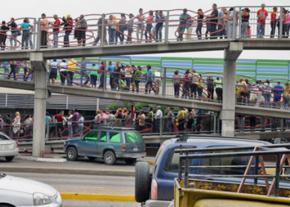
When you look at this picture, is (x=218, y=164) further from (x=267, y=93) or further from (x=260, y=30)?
(x=267, y=93)

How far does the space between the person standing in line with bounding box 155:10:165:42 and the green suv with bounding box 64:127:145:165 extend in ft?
13.5

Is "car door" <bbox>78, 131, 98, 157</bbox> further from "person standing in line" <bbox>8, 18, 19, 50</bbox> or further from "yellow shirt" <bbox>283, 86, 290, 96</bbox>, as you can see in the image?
"yellow shirt" <bbox>283, 86, 290, 96</bbox>

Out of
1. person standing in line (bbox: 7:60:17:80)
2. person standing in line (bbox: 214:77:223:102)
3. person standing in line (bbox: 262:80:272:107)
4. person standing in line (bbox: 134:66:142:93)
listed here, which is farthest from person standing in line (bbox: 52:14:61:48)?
person standing in line (bbox: 262:80:272:107)

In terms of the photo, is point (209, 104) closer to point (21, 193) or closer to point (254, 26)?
point (254, 26)

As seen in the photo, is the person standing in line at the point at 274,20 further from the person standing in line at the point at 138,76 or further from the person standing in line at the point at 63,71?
the person standing in line at the point at 63,71

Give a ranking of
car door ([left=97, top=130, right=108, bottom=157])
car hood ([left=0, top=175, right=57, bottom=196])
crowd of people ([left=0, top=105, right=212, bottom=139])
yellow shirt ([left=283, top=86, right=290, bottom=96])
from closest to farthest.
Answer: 1. car hood ([left=0, top=175, right=57, bottom=196])
2. car door ([left=97, top=130, right=108, bottom=157])
3. yellow shirt ([left=283, top=86, right=290, bottom=96])
4. crowd of people ([left=0, top=105, right=212, bottom=139])

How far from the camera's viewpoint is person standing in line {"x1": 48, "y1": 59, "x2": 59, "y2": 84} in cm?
2850

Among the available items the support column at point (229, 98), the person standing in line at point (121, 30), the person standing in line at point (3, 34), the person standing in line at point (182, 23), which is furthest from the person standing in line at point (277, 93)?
the person standing in line at point (3, 34)

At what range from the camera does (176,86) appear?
92.3 feet

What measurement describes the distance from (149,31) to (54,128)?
24.5 feet

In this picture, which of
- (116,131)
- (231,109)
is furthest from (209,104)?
(116,131)

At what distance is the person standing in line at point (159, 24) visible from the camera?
26.1 m

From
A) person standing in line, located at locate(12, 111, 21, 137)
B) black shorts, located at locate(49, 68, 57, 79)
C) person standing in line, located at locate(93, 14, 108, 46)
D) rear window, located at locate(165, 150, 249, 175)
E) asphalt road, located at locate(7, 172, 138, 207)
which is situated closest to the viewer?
rear window, located at locate(165, 150, 249, 175)

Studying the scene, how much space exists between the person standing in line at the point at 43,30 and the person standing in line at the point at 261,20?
9.13 m
